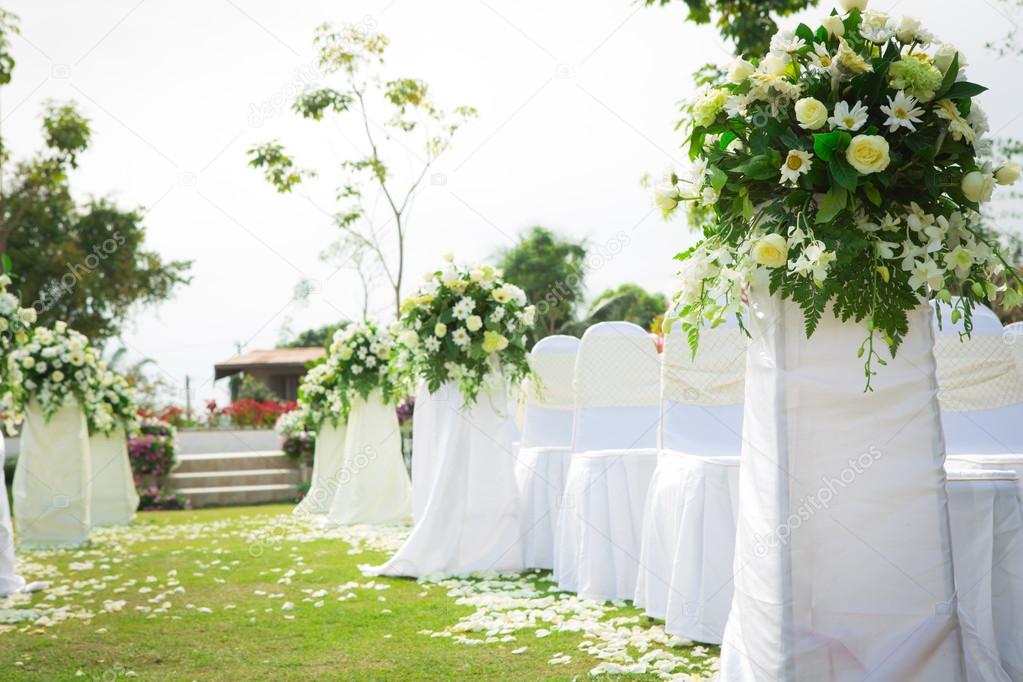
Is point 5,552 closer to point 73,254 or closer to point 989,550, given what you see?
point 989,550

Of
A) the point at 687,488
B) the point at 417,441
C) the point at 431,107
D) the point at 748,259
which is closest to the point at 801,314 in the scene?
the point at 748,259

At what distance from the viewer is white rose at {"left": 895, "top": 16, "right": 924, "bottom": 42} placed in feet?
9.58

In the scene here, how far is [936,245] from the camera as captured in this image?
287cm

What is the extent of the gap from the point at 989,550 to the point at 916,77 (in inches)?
73.2

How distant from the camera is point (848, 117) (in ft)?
9.32

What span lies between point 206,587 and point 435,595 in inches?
69.3

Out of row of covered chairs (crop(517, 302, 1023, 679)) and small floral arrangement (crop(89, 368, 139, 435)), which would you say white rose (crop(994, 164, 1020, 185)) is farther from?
small floral arrangement (crop(89, 368, 139, 435))

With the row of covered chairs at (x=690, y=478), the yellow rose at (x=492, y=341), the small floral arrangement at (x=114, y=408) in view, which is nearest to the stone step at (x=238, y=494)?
the small floral arrangement at (x=114, y=408)

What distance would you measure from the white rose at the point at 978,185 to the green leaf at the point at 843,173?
1.25 ft

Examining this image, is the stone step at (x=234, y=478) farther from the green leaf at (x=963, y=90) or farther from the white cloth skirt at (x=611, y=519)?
the green leaf at (x=963, y=90)

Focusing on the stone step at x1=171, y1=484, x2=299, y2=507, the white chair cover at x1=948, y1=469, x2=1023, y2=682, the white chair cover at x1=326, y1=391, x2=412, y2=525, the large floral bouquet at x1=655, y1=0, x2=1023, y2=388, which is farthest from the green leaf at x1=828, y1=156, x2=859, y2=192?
the stone step at x1=171, y1=484, x2=299, y2=507

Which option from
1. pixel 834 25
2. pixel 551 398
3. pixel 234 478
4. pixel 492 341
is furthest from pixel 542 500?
pixel 234 478

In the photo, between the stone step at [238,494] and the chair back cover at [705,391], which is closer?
the chair back cover at [705,391]

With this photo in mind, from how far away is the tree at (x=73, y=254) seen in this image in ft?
63.7
